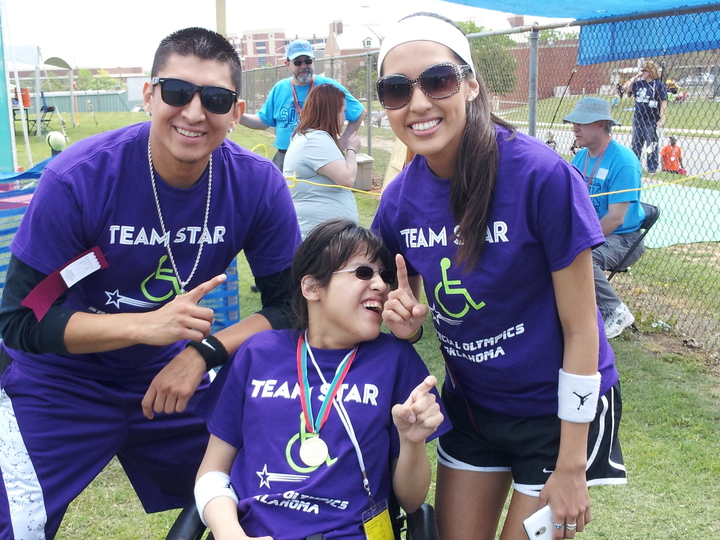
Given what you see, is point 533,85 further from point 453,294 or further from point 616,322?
point 453,294

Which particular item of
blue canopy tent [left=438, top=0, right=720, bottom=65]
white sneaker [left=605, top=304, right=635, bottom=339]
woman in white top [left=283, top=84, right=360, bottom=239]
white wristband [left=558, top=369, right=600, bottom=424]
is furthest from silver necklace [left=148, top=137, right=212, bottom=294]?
Result: blue canopy tent [left=438, top=0, right=720, bottom=65]

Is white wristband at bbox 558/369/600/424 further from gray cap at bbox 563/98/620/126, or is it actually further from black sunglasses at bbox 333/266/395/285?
gray cap at bbox 563/98/620/126

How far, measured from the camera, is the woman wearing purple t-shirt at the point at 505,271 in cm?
181

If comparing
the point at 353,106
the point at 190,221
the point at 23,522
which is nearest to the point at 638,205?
the point at 353,106

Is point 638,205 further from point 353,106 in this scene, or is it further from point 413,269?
point 413,269

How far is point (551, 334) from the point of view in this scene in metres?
1.93

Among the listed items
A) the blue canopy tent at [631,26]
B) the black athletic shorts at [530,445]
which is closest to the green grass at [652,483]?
the black athletic shorts at [530,445]

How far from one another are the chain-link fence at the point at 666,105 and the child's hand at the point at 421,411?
12.6 ft

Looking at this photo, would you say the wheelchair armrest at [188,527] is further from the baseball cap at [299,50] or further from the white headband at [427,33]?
Answer: the baseball cap at [299,50]

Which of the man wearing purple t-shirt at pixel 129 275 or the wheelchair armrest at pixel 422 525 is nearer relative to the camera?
the wheelchair armrest at pixel 422 525

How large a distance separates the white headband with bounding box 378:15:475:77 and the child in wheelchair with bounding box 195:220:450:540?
1.96 feet

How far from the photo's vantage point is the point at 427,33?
6.17 feet

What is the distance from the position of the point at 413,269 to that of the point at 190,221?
0.75 metres

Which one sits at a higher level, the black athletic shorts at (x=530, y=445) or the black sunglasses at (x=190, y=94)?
the black sunglasses at (x=190, y=94)
